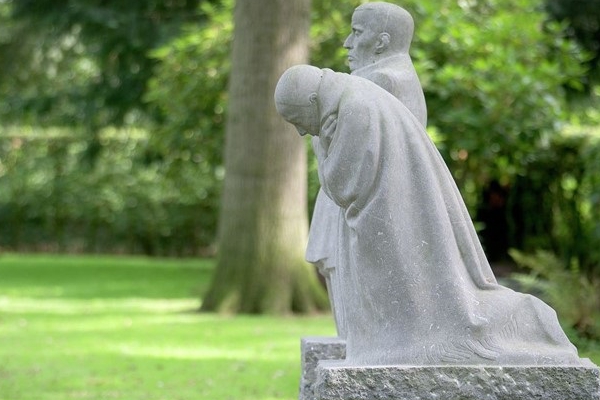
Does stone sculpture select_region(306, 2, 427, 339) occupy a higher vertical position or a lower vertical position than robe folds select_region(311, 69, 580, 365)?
higher

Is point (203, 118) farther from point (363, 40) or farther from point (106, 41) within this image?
point (363, 40)

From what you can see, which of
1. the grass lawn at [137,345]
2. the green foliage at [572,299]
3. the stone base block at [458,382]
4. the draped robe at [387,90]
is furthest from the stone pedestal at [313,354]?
the green foliage at [572,299]

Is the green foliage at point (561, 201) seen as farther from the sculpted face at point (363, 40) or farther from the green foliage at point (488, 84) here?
the sculpted face at point (363, 40)

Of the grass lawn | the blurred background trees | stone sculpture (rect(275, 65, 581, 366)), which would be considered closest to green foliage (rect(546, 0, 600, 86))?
the blurred background trees

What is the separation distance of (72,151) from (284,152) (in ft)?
41.3

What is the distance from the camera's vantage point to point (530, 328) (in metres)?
5.99

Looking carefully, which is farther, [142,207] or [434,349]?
[142,207]

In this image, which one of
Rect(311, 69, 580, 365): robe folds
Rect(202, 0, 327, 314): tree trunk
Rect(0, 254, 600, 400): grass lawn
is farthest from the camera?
Rect(202, 0, 327, 314): tree trunk

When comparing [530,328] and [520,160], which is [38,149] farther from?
[530,328]

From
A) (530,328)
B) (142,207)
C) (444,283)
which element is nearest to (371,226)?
(444,283)

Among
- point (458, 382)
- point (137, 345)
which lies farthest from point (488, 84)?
point (458, 382)

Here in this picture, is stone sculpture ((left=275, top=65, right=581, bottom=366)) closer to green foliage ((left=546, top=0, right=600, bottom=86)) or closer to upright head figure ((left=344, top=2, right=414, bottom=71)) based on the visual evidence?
upright head figure ((left=344, top=2, right=414, bottom=71))

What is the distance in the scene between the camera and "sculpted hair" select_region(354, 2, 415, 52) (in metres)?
6.86

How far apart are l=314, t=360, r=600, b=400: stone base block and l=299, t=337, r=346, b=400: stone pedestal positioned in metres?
1.31
